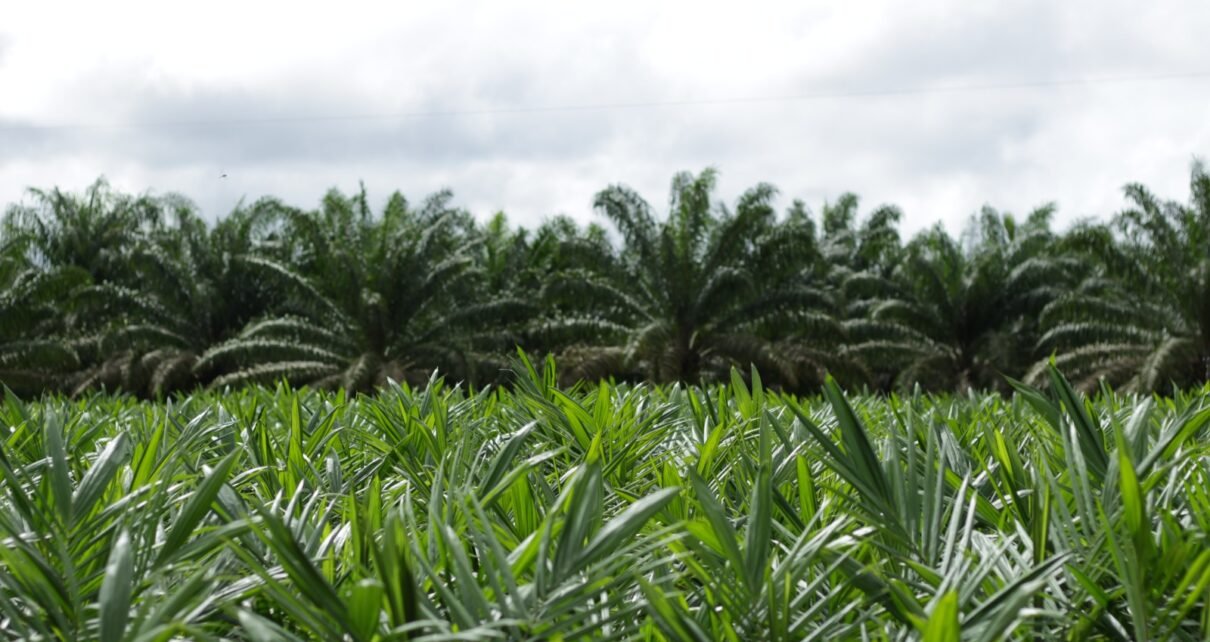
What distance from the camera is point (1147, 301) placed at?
62.7 feet

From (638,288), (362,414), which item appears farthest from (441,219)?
(362,414)

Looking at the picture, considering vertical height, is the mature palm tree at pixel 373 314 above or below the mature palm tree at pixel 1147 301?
below

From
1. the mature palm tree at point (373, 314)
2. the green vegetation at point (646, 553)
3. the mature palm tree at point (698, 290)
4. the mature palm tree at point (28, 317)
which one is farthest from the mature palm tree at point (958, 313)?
the green vegetation at point (646, 553)

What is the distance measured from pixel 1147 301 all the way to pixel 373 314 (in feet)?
46.5

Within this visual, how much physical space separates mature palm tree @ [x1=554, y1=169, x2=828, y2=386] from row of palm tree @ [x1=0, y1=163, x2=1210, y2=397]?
0.14ft

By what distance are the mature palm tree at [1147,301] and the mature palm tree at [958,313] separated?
7.52 feet

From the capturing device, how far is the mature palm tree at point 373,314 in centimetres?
1984

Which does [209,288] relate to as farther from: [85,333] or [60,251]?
[60,251]

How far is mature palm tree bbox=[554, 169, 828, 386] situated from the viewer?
19094mm

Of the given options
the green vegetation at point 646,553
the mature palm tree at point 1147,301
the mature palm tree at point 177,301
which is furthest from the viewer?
the mature palm tree at point 177,301

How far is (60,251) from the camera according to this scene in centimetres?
2683

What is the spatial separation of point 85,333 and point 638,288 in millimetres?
13245

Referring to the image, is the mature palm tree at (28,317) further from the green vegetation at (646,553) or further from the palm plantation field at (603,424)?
the green vegetation at (646,553)

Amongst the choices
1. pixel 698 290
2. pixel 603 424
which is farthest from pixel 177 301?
pixel 603 424
